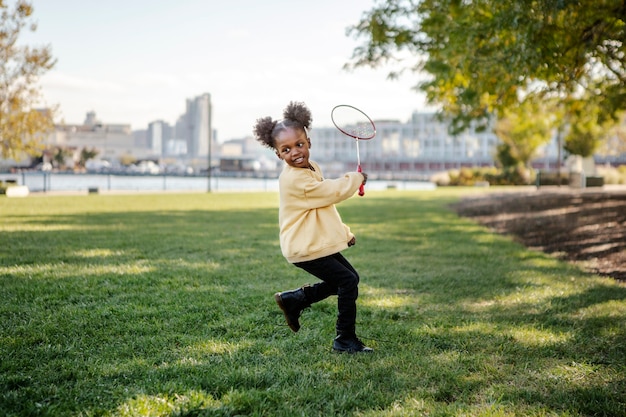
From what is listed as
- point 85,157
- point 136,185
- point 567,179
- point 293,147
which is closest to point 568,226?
point 293,147

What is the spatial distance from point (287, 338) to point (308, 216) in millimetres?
1055

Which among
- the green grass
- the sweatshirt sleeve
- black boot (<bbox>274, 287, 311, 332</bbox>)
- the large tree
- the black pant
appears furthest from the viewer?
the large tree

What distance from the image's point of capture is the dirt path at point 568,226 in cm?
946

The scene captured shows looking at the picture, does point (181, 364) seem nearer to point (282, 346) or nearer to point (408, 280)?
point (282, 346)

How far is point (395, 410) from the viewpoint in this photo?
126 inches

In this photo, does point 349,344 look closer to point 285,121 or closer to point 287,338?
point 287,338

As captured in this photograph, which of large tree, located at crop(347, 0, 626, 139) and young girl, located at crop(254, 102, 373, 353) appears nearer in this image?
young girl, located at crop(254, 102, 373, 353)

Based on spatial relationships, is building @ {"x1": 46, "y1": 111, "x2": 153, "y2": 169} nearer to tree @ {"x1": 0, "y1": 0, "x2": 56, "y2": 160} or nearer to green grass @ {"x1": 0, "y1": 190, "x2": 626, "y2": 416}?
tree @ {"x1": 0, "y1": 0, "x2": 56, "y2": 160}

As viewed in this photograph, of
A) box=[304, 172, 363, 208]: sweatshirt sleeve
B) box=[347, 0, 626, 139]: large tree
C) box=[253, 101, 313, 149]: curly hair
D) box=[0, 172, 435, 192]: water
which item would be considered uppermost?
box=[347, 0, 626, 139]: large tree

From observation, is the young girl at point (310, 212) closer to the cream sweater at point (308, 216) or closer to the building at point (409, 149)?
the cream sweater at point (308, 216)

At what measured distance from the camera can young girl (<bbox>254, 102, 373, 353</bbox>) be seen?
163 inches

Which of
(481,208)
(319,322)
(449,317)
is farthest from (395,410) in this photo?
(481,208)

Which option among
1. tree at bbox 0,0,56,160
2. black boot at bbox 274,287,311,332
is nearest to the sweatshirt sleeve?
black boot at bbox 274,287,311,332

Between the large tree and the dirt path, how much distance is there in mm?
3096
